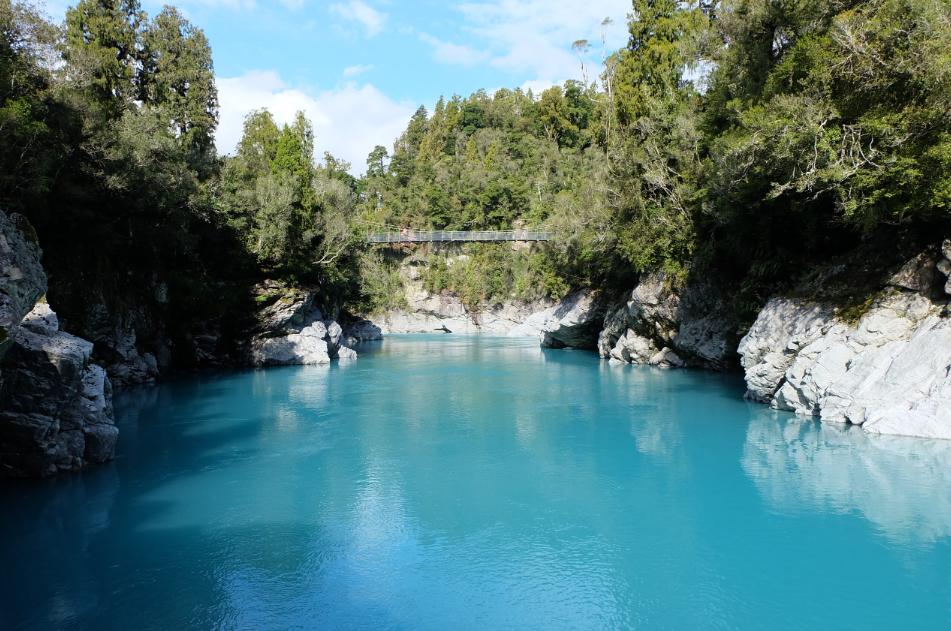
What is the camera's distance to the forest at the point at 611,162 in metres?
14.9

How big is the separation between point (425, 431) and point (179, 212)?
45.7 feet

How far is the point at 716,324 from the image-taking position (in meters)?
27.1

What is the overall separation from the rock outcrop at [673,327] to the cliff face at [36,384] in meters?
22.7

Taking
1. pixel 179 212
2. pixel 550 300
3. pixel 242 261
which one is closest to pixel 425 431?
pixel 179 212

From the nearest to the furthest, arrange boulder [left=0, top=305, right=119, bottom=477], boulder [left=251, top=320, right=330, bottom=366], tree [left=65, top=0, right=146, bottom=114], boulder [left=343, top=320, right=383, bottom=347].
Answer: boulder [left=0, top=305, right=119, bottom=477] < tree [left=65, top=0, right=146, bottom=114] < boulder [left=251, top=320, right=330, bottom=366] < boulder [left=343, top=320, right=383, bottom=347]

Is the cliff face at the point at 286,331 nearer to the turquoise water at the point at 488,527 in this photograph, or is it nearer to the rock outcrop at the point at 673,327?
the turquoise water at the point at 488,527

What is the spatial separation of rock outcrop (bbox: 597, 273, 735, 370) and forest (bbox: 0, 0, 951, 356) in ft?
3.68

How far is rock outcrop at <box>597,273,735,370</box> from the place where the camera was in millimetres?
26927

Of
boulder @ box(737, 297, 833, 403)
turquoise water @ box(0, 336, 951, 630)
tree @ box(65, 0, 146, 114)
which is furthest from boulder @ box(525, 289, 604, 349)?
tree @ box(65, 0, 146, 114)

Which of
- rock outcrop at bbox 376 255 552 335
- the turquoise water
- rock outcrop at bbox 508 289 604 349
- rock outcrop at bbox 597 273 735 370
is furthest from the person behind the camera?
rock outcrop at bbox 376 255 552 335

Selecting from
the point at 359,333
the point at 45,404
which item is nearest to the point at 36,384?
the point at 45,404

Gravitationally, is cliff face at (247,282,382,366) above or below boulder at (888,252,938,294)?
below

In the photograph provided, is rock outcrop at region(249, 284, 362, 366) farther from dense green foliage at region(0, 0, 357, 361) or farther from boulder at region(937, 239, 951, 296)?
boulder at region(937, 239, 951, 296)

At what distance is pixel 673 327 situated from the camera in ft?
97.3
